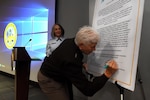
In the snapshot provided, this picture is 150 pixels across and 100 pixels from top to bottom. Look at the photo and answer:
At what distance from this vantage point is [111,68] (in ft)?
5.44

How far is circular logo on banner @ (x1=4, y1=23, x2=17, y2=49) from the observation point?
5676 millimetres

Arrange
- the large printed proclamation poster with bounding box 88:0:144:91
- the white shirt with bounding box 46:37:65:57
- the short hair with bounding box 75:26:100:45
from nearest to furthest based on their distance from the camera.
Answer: the large printed proclamation poster with bounding box 88:0:144:91 → the short hair with bounding box 75:26:100:45 → the white shirt with bounding box 46:37:65:57

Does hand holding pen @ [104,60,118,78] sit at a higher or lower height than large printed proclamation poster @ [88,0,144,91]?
lower

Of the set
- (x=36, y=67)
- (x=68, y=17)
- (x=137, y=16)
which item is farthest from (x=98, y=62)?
(x=36, y=67)

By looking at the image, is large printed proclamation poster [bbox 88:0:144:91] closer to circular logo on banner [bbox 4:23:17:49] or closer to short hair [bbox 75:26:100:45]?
short hair [bbox 75:26:100:45]

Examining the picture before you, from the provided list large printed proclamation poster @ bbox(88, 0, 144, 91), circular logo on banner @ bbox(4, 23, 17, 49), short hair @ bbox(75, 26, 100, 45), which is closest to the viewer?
large printed proclamation poster @ bbox(88, 0, 144, 91)

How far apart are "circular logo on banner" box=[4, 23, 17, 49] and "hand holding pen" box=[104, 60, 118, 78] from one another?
14.3 ft

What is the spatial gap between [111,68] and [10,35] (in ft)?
15.5

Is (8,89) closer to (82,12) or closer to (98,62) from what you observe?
(82,12)

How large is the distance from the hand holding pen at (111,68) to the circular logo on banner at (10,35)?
4.35 metres

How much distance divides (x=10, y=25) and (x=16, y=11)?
50cm

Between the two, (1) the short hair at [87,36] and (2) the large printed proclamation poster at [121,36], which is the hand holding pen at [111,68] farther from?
(1) the short hair at [87,36]

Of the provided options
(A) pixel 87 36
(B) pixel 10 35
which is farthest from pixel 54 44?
(B) pixel 10 35

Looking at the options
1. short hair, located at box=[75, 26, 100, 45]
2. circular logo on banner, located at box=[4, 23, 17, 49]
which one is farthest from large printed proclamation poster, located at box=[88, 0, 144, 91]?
circular logo on banner, located at box=[4, 23, 17, 49]
